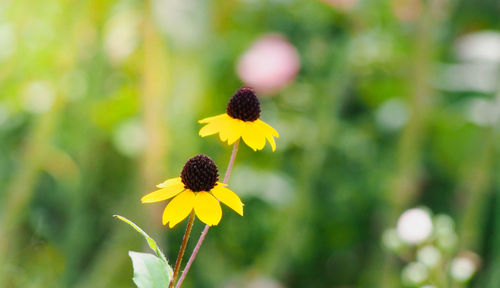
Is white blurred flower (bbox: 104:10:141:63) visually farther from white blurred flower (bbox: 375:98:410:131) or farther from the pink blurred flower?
white blurred flower (bbox: 375:98:410:131)

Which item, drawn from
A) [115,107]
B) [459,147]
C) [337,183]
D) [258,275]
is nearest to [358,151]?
[337,183]

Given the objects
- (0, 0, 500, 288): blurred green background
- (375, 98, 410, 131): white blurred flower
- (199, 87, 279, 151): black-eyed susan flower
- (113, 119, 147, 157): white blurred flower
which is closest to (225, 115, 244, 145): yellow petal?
(199, 87, 279, 151): black-eyed susan flower

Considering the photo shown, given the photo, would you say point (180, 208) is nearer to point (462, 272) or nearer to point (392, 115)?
point (462, 272)

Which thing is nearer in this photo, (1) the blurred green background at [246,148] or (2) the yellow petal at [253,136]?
(2) the yellow petal at [253,136]

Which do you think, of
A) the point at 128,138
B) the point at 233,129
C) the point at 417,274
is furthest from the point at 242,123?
the point at 128,138

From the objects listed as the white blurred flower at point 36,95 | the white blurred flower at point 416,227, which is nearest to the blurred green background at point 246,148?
the white blurred flower at point 36,95

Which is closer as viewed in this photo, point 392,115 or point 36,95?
point 36,95

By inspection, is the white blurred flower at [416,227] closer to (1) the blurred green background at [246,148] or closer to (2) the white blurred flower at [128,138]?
(1) the blurred green background at [246,148]
